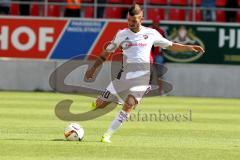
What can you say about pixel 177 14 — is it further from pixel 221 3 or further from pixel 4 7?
pixel 4 7

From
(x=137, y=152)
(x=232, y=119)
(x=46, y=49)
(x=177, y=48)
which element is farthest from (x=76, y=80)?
(x=137, y=152)

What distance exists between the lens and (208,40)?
29438 millimetres

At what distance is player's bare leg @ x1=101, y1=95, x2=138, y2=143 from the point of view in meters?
13.4

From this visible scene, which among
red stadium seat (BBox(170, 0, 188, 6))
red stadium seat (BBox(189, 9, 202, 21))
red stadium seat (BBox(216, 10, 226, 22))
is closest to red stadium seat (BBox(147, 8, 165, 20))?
red stadium seat (BBox(170, 0, 188, 6))

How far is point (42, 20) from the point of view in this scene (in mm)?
29500

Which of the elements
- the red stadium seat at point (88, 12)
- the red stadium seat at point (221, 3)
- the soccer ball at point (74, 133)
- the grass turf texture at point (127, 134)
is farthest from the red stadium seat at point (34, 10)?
the soccer ball at point (74, 133)

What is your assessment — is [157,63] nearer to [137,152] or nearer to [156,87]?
[156,87]

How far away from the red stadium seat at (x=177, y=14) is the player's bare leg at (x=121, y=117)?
17.0 metres

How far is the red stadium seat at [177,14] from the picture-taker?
30391 millimetres

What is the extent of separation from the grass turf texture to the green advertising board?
5.68 metres

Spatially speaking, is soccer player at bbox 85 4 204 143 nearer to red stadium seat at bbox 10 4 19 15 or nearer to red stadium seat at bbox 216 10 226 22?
red stadium seat at bbox 216 10 226 22

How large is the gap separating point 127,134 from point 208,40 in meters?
14.8

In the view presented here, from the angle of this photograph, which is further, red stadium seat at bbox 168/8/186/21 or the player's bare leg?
red stadium seat at bbox 168/8/186/21

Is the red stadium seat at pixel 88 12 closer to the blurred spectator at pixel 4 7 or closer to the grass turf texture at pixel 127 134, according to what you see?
the blurred spectator at pixel 4 7
